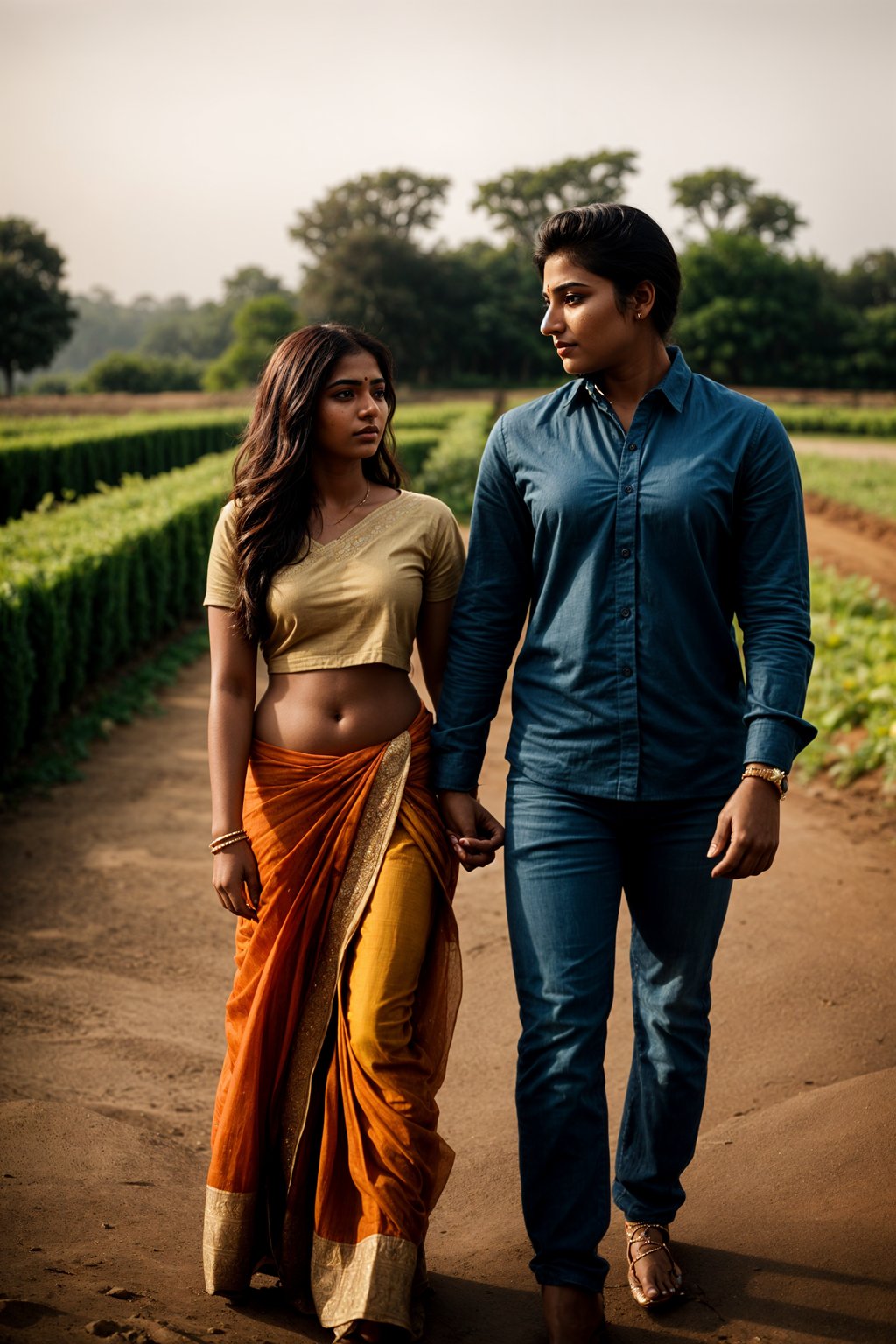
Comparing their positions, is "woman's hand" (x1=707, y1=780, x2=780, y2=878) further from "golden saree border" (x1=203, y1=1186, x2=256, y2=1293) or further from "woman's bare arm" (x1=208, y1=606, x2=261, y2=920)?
"golden saree border" (x1=203, y1=1186, x2=256, y2=1293)

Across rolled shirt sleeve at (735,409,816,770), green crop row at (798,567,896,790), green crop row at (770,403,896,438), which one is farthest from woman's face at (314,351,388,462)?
green crop row at (770,403,896,438)

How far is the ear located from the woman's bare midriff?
0.89m

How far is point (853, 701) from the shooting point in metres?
7.24

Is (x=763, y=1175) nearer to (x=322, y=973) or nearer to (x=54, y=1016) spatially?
(x=322, y=973)

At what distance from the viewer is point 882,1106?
3.28 m

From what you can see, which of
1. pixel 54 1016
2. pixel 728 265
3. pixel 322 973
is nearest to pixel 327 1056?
pixel 322 973

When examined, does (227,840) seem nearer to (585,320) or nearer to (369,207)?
(585,320)

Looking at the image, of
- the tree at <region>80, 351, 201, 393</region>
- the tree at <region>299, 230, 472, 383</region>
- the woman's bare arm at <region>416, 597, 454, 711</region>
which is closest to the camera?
the woman's bare arm at <region>416, 597, 454, 711</region>

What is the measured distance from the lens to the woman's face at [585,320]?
2.54 meters

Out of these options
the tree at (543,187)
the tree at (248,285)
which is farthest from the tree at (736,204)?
the tree at (248,285)

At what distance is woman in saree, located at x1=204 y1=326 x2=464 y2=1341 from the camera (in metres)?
2.53

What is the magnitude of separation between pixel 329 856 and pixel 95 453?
21778 millimetres

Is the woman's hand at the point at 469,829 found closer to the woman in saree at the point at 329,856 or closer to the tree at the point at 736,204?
the woman in saree at the point at 329,856

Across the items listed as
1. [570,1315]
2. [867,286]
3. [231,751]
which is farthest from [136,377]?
[570,1315]
